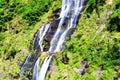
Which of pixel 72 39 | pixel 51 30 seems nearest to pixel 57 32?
pixel 51 30

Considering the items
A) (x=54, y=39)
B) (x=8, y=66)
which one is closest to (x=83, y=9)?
(x=54, y=39)

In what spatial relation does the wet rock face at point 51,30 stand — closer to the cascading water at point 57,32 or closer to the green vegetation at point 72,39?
the cascading water at point 57,32

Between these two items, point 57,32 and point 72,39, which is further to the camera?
point 57,32

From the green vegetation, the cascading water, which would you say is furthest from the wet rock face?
the green vegetation

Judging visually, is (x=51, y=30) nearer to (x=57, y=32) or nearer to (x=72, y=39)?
(x=57, y=32)

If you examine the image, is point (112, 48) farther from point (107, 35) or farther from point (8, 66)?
point (8, 66)

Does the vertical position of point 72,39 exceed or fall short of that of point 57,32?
it falls short
